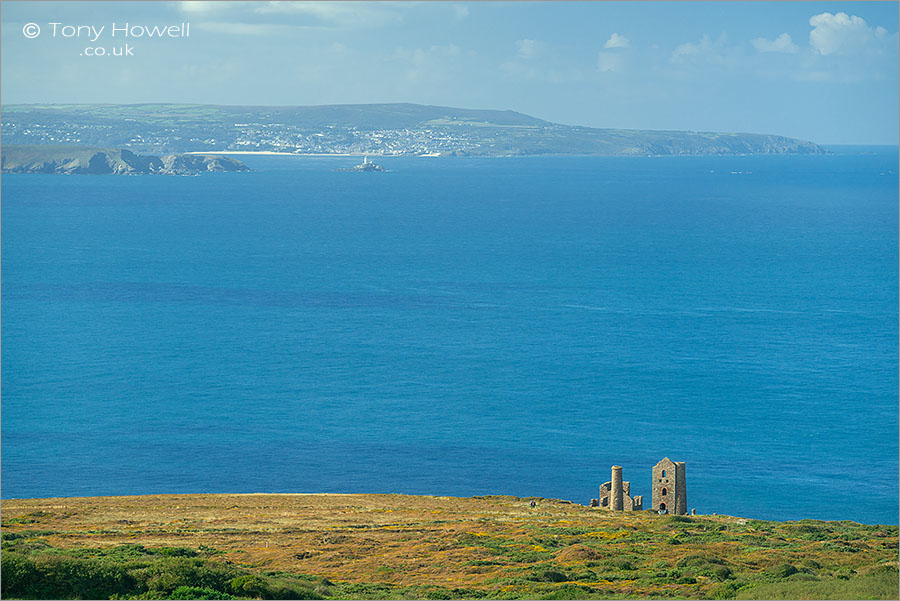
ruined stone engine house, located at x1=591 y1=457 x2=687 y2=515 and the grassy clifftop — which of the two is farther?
ruined stone engine house, located at x1=591 y1=457 x2=687 y2=515

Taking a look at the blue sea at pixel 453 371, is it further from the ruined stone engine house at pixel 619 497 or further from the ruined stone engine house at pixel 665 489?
the ruined stone engine house at pixel 665 489

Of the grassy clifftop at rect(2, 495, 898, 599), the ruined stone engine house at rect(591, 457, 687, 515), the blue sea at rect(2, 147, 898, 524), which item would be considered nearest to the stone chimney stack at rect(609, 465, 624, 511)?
the ruined stone engine house at rect(591, 457, 687, 515)

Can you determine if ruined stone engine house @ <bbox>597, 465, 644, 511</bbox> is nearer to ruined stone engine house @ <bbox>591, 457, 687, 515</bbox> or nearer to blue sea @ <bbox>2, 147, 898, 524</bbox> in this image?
ruined stone engine house @ <bbox>591, 457, 687, 515</bbox>

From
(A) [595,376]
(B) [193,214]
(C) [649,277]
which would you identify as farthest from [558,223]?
(A) [595,376]

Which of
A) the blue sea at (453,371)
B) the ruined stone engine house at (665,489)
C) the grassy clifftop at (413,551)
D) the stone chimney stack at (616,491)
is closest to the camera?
the grassy clifftop at (413,551)

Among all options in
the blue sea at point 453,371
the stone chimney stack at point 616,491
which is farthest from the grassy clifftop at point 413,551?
the blue sea at point 453,371

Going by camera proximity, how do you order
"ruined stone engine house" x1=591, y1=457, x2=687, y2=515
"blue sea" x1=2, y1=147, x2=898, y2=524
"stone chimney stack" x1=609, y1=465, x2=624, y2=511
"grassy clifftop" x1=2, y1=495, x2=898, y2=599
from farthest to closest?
"blue sea" x1=2, y1=147, x2=898, y2=524
"stone chimney stack" x1=609, y1=465, x2=624, y2=511
"ruined stone engine house" x1=591, y1=457, x2=687, y2=515
"grassy clifftop" x1=2, y1=495, x2=898, y2=599
